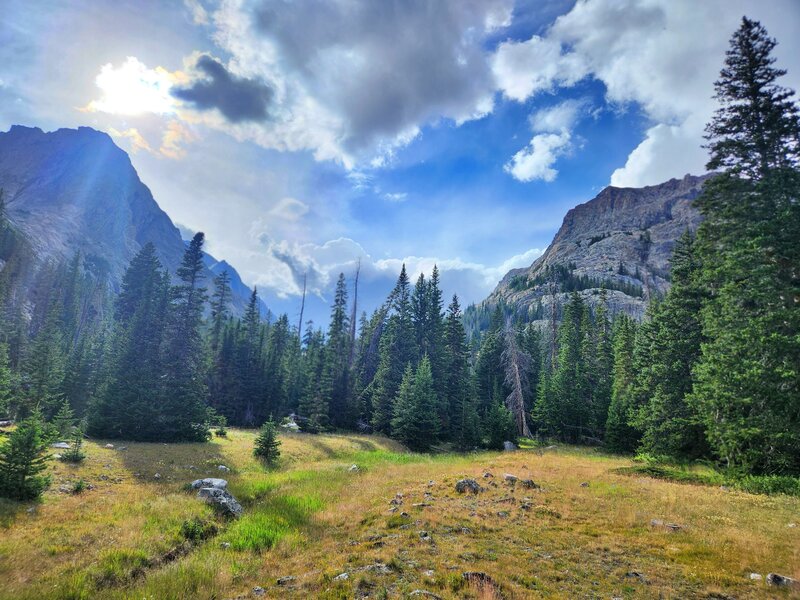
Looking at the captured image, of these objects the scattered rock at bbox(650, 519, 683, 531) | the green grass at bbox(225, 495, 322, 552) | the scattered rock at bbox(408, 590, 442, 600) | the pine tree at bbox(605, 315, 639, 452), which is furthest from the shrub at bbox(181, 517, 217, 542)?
the pine tree at bbox(605, 315, 639, 452)

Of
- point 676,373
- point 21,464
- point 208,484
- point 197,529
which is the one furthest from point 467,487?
point 676,373

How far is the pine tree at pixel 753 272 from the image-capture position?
17.8 m

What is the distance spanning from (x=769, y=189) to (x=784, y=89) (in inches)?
236

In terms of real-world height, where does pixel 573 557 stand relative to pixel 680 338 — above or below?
below

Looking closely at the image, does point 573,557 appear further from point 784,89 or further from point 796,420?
point 784,89

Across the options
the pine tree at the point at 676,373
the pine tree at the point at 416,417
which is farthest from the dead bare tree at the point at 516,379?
the pine tree at the point at 676,373

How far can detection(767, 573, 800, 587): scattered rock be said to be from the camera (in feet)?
25.6

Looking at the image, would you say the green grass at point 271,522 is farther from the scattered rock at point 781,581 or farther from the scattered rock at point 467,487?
the scattered rock at point 781,581

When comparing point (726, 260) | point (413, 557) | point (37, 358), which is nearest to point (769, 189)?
point (726, 260)

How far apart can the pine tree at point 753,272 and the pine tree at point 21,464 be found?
3027 cm

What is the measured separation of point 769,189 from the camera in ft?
65.3

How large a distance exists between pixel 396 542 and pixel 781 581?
889 cm

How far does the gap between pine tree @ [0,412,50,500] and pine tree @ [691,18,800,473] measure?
1192 inches

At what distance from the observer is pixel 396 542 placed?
10750 mm
